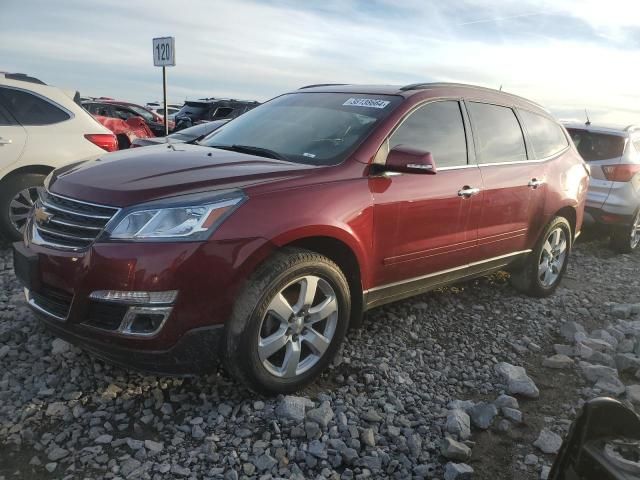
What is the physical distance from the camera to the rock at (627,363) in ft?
12.4

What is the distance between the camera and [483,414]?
295 centimetres

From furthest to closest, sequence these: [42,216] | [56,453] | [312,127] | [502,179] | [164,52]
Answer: [164,52]
[502,179]
[312,127]
[42,216]
[56,453]

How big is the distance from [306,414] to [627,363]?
7.95 feet

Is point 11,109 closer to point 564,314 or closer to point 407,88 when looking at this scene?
point 407,88

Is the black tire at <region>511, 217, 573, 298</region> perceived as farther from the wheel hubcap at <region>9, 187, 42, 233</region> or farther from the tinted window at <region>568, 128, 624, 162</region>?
the wheel hubcap at <region>9, 187, 42, 233</region>

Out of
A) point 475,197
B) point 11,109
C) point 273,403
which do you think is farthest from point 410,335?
point 11,109

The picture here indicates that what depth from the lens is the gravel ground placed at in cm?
243

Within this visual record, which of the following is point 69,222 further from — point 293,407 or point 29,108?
point 29,108

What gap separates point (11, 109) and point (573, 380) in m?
5.40

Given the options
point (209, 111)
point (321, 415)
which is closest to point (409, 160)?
point (321, 415)

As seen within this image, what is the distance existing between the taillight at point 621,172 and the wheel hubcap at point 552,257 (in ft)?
7.92

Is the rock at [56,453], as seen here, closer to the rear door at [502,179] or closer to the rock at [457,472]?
the rock at [457,472]

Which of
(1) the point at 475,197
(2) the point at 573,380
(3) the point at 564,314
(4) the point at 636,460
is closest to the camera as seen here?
(4) the point at 636,460

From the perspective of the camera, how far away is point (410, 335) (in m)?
3.92
